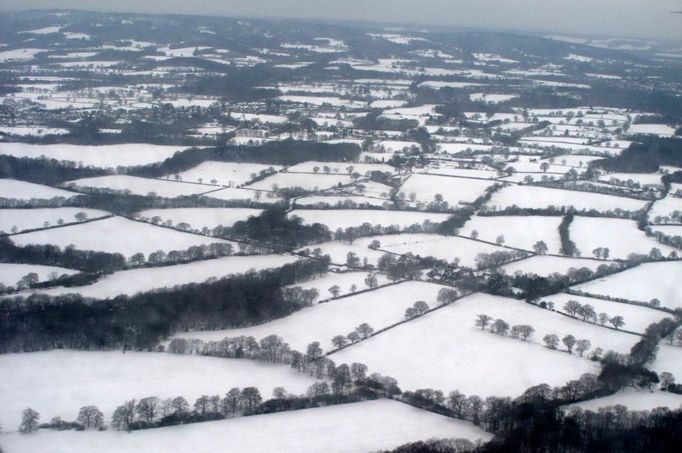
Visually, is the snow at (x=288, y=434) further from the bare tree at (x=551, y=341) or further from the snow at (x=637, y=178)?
the snow at (x=637, y=178)

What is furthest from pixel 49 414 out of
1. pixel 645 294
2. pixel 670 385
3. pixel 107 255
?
pixel 645 294

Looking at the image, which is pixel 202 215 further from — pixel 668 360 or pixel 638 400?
pixel 638 400

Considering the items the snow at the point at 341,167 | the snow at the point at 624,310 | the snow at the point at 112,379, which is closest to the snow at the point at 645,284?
the snow at the point at 624,310

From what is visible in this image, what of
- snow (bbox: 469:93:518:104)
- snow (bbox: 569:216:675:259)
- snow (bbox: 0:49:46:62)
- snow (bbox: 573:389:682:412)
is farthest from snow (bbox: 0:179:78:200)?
snow (bbox: 469:93:518:104)

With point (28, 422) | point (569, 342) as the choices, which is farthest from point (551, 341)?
point (28, 422)

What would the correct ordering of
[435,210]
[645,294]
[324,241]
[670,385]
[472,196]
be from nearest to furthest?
1. [670,385]
2. [645,294]
3. [324,241]
4. [435,210]
5. [472,196]

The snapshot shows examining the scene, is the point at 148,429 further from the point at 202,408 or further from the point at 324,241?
the point at 324,241

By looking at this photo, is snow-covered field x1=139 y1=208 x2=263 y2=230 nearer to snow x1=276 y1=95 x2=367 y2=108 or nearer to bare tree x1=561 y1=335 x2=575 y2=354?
bare tree x1=561 y1=335 x2=575 y2=354
